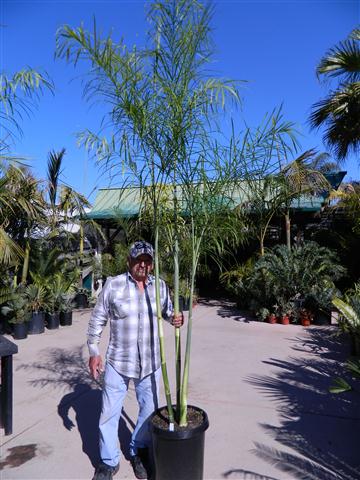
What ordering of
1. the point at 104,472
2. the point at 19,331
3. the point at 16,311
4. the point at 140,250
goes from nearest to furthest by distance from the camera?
the point at 104,472 < the point at 140,250 < the point at 19,331 < the point at 16,311

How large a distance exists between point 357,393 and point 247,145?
11.0 feet

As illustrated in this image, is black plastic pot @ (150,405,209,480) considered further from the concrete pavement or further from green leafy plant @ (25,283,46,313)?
green leafy plant @ (25,283,46,313)

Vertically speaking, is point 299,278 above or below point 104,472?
above

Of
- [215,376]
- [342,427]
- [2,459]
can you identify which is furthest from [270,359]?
[2,459]

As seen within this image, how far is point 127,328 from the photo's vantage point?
3.24 meters

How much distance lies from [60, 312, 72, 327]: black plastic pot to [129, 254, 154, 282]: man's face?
6.51 m

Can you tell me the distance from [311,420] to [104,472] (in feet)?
7.13

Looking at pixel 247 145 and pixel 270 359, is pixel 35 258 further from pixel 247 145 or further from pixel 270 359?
pixel 247 145

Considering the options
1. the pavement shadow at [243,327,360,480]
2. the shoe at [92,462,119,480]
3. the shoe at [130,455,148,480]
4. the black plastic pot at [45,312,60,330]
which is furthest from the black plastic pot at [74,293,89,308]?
the shoe at [92,462,119,480]

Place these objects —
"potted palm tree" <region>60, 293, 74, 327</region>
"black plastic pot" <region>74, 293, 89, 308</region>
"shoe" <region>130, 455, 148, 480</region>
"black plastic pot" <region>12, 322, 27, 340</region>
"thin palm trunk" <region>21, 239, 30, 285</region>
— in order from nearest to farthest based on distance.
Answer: "shoe" <region>130, 455, 148, 480</region> → "black plastic pot" <region>12, 322, 27, 340</region> → "thin palm trunk" <region>21, 239, 30, 285</region> → "potted palm tree" <region>60, 293, 74, 327</region> → "black plastic pot" <region>74, 293, 89, 308</region>

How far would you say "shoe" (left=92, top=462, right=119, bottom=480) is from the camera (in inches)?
125

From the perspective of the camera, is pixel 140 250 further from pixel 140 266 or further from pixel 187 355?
pixel 187 355

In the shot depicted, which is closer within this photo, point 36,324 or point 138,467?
point 138,467

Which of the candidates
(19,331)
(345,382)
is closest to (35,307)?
(19,331)
